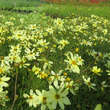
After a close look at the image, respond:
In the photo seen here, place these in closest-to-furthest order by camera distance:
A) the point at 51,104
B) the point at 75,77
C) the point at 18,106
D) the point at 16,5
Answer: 1. the point at 51,104
2. the point at 18,106
3. the point at 75,77
4. the point at 16,5

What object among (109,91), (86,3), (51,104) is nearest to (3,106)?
(51,104)

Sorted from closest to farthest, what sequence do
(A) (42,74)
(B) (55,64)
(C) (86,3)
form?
1. (A) (42,74)
2. (B) (55,64)
3. (C) (86,3)

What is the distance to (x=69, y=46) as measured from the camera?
8.41 feet

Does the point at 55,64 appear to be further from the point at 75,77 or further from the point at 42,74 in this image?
the point at 42,74

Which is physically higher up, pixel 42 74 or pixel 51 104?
pixel 51 104

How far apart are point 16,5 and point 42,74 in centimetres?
895

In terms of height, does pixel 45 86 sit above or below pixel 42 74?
below

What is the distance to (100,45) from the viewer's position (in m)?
2.70

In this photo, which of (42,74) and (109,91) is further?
(42,74)

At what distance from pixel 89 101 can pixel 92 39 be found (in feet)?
4.74

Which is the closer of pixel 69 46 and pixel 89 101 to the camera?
pixel 89 101

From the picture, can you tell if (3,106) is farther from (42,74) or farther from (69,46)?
(69,46)

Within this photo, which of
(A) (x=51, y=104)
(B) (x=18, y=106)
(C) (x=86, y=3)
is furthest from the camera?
(C) (x=86, y=3)

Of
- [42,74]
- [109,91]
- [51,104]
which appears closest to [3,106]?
[42,74]
